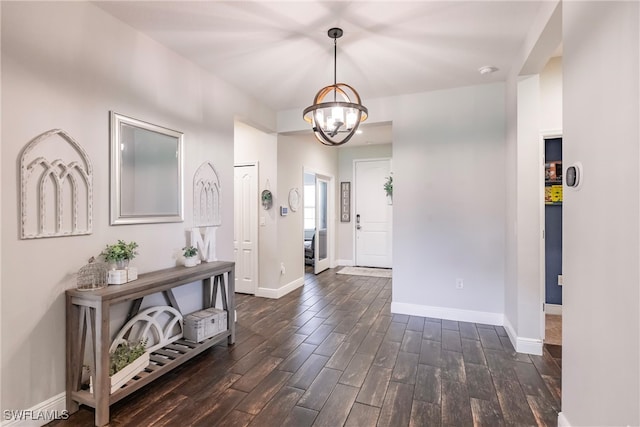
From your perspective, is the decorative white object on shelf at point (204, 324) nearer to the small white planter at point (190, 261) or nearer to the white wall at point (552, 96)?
the small white planter at point (190, 261)

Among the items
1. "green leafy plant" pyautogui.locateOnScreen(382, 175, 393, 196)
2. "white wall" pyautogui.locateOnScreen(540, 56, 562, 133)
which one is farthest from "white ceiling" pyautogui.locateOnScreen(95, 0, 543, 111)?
"green leafy plant" pyautogui.locateOnScreen(382, 175, 393, 196)

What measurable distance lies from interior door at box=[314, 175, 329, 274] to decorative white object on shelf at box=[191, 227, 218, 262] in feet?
11.0

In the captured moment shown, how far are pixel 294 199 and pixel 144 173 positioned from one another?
2.76 metres

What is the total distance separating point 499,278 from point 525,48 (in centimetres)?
230

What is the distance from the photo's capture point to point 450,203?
12.3ft

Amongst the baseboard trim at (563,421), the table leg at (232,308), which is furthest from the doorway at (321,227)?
the baseboard trim at (563,421)

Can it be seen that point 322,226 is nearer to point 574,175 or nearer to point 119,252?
point 119,252

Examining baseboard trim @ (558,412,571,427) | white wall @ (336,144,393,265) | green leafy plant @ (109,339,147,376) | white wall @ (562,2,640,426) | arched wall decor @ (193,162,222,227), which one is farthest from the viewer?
white wall @ (336,144,393,265)

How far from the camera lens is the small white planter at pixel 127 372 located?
2.00 meters

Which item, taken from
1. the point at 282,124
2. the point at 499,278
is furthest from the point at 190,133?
the point at 499,278

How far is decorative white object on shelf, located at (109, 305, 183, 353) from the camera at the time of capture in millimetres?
2373

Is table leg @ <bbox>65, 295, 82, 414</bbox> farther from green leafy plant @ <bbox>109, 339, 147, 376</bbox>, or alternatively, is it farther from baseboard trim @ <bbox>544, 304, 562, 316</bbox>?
baseboard trim @ <bbox>544, 304, 562, 316</bbox>

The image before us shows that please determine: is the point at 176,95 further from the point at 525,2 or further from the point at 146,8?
the point at 525,2

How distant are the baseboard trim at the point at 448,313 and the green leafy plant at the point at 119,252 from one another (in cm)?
296
